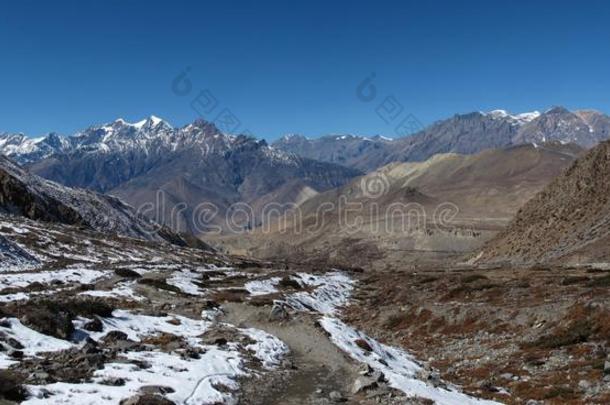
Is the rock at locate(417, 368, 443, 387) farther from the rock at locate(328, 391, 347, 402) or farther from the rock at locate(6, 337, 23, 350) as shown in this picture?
the rock at locate(6, 337, 23, 350)

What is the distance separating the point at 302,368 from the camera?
105ft

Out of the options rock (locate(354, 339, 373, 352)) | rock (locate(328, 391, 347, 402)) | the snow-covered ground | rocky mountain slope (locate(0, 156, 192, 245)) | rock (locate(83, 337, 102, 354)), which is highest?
rocky mountain slope (locate(0, 156, 192, 245))

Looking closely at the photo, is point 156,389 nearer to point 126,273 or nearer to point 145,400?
point 145,400

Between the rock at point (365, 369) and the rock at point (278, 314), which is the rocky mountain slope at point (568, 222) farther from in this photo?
the rock at point (365, 369)

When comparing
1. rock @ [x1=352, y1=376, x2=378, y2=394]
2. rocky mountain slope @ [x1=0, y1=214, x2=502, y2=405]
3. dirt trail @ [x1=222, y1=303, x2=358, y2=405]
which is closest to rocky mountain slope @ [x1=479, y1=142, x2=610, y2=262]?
dirt trail @ [x1=222, y1=303, x2=358, y2=405]

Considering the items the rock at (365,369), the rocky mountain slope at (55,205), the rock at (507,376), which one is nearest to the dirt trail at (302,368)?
the rock at (365,369)

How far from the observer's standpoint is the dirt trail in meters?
25.7

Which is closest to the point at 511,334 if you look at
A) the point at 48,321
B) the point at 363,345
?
the point at 363,345

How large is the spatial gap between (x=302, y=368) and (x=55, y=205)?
5503 inches

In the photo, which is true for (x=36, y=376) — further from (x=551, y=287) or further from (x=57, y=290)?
(x=551, y=287)

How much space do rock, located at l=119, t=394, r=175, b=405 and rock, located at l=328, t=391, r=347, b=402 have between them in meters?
7.89

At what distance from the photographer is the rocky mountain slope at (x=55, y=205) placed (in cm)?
12938

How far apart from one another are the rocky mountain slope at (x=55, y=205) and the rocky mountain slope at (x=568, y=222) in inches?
4162

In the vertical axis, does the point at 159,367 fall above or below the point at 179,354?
above
